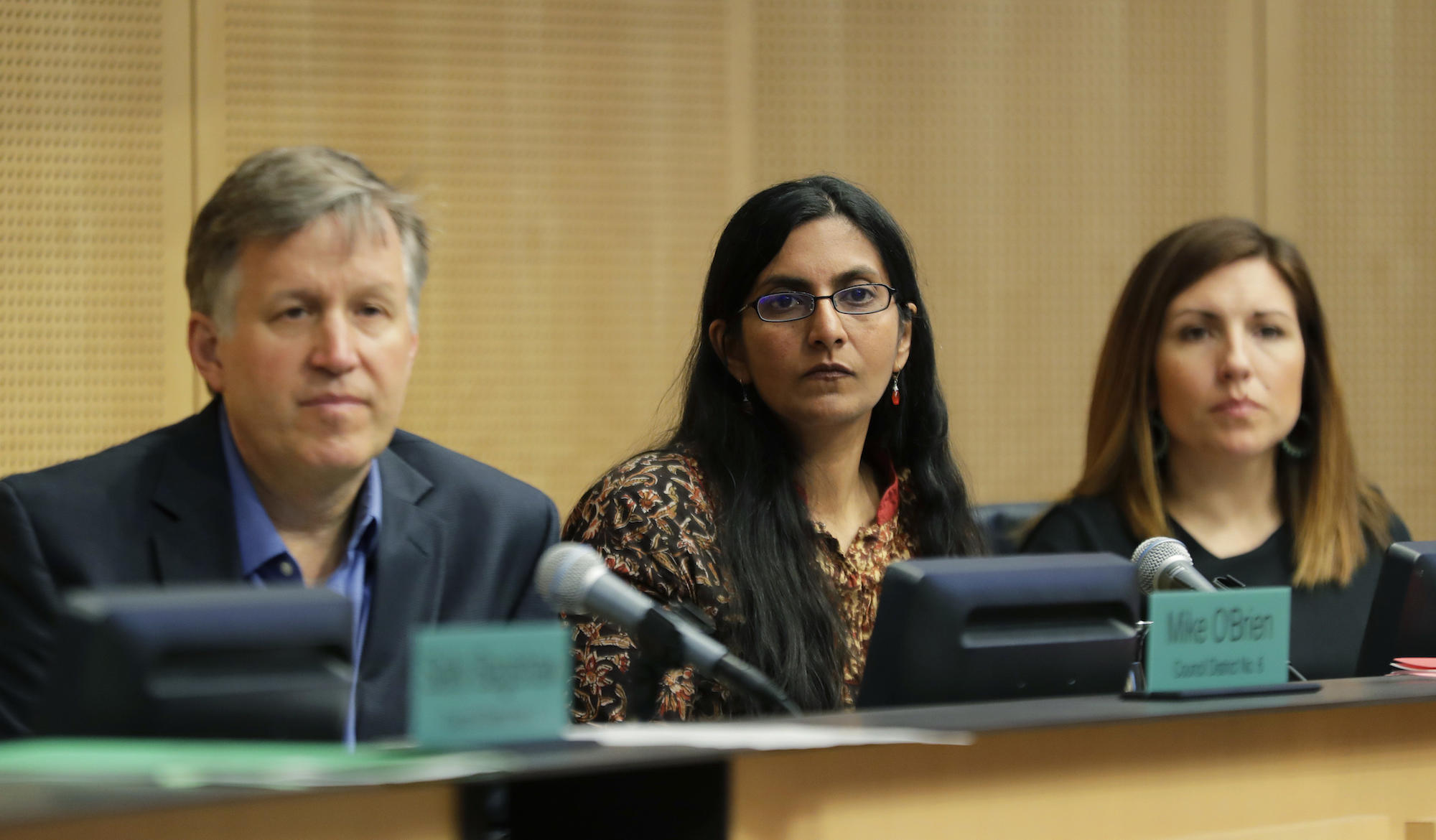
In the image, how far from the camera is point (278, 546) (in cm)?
174

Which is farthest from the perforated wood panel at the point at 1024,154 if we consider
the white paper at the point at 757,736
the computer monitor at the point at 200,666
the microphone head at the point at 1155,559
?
the computer monitor at the point at 200,666

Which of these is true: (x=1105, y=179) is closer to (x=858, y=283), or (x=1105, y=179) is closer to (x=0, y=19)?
(x=858, y=283)

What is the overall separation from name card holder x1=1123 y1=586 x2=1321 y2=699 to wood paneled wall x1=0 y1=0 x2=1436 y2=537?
2836mm

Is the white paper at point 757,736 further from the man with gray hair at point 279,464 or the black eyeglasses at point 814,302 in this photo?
the black eyeglasses at point 814,302

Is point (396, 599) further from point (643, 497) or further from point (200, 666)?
point (200, 666)

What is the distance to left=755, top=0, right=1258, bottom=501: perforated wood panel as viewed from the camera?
426 centimetres

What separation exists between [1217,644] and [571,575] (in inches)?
22.4

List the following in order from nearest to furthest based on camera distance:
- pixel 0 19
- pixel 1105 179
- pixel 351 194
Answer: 1. pixel 351 194
2. pixel 0 19
3. pixel 1105 179

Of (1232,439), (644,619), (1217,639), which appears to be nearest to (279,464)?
(644,619)

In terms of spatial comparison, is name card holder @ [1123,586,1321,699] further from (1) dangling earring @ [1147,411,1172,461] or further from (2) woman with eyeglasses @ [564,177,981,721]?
(1) dangling earring @ [1147,411,1172,461]

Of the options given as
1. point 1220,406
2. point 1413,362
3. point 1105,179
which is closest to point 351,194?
point 1220,406

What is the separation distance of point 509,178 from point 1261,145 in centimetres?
234

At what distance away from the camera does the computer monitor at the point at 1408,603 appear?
154 cm

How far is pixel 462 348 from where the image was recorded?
392 centimetres
